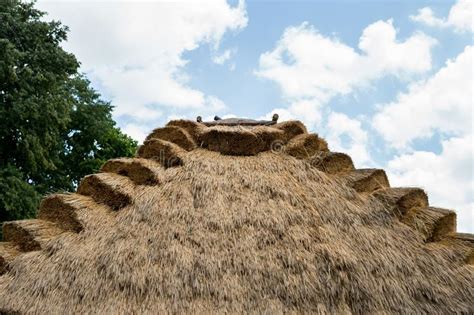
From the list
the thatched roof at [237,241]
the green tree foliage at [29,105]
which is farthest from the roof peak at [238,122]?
the green tree foliage at [29,105]

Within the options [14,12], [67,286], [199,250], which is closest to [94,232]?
[67,286]

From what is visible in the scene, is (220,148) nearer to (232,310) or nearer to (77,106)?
(232,310)

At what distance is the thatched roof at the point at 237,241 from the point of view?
4984 millimetres

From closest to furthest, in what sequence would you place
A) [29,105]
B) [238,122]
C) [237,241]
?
[237,241], [238,122], [29,105]

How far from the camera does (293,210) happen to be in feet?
18.5

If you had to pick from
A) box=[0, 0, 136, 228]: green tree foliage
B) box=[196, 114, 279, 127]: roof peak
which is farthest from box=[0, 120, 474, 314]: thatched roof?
box=[0, 0, 136, 228]: green tree foliage

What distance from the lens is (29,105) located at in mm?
15836

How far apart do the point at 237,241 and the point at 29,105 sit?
475 inches

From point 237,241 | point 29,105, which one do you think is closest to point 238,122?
point 237,241

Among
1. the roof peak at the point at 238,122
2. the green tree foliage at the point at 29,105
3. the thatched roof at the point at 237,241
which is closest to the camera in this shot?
the thatched roof at the point at 237,241

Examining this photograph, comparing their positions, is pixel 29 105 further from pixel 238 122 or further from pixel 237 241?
pixel 237 241

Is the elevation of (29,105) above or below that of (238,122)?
above

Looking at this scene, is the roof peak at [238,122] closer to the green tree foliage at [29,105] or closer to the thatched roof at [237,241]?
the thatched roof at [237,241]

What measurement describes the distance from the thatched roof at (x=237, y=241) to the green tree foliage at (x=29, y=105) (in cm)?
1003
